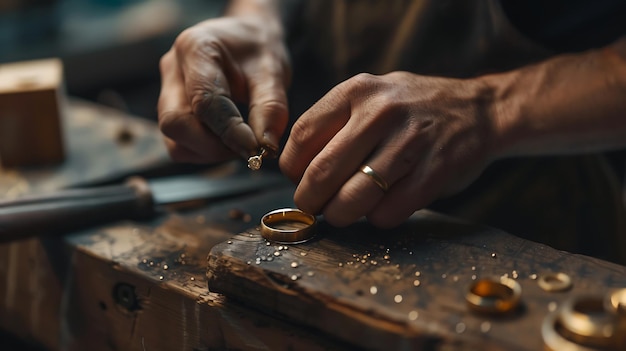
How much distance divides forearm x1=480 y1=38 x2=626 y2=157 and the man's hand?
44mm

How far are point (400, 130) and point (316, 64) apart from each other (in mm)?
690

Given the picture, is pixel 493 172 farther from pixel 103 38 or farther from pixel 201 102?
pixel 103 38

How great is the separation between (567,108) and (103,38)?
108 inches

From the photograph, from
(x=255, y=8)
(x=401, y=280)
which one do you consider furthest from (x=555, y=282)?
(x=255, y=8)

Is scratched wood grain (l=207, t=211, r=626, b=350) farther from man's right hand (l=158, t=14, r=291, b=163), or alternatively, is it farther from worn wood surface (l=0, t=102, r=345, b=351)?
man's right hand (l=158, t=14, r=291, b=163)

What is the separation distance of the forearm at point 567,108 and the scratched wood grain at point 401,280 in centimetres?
17

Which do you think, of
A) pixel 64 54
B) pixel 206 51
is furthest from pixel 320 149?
pixel 64 54

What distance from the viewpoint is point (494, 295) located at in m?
0.85

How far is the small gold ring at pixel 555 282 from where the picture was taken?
84 centimetres

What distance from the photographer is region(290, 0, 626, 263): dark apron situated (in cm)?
138

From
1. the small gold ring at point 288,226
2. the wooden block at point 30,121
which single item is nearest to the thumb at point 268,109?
the small gold ring at point 288,226

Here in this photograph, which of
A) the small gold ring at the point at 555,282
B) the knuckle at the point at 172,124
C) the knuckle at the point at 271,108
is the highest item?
the knuckle at the point at 271,108

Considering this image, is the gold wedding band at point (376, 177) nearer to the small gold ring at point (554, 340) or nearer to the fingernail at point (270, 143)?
the fingernail at point (270, 143)

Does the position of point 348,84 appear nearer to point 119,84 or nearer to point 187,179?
point 187,179
